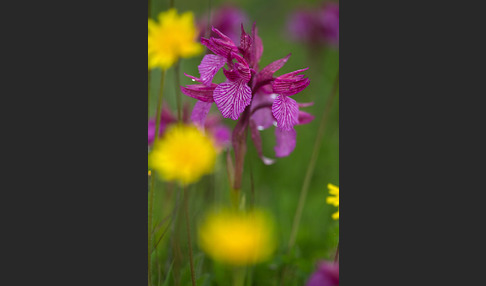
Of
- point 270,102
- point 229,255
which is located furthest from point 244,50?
point 229,255

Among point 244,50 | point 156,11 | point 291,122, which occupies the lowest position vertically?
point 291,122

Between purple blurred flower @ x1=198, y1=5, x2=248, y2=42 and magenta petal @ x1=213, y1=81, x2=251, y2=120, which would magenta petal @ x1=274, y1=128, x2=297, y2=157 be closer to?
magenta petal @ x1=213, y1=81, x2=251, y2=120

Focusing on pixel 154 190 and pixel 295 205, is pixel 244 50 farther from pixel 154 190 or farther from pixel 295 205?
pixel 295 205

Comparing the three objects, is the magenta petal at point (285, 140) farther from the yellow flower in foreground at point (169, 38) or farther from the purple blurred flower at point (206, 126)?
the yellow flower in foreground at point (169, 38)

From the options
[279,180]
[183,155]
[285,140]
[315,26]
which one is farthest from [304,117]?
[315,26]

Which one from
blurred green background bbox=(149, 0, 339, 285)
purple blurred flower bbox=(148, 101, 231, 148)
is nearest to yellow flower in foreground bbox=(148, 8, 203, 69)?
blurred green background bbox=(149, 0, 339, 285)

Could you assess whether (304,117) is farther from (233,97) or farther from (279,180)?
(279,180)

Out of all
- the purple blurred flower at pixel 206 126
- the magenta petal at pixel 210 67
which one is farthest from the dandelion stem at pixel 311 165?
the magenta petal at pixel 210 67
